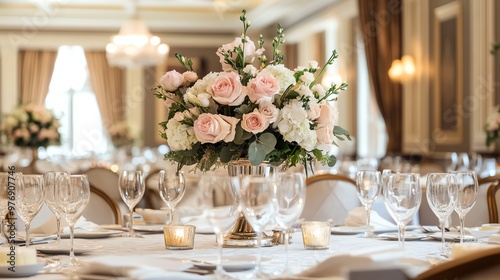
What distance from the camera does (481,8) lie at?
28.2ft

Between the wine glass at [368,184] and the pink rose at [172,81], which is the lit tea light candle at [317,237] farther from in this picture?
the pink rose at [172,81]

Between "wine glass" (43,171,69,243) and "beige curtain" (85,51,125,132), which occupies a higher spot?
"beige curtain" (85,51,125,132)

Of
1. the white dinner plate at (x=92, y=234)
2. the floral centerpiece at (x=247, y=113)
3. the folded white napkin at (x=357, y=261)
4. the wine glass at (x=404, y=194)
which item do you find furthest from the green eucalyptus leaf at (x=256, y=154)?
the folded white napkin at (x=357, y=261)

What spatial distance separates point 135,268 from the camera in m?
1.84

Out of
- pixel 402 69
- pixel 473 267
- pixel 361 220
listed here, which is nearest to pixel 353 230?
pixel 361 220

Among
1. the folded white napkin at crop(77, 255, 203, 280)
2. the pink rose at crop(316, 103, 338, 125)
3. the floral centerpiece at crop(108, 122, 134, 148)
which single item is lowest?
the folded white napkin at crop(77, 255, 203, 280)

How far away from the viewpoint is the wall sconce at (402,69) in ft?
34.0

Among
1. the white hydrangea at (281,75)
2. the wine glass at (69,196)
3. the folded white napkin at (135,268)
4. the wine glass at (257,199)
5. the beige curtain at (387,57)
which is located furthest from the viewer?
the beige curtain at (387,57)

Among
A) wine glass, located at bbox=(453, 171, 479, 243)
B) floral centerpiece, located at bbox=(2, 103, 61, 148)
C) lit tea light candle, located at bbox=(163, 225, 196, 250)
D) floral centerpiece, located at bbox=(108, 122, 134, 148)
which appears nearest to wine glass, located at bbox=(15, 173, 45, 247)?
lit tea light candle, located at bbox=(163, 225, 196, 250)

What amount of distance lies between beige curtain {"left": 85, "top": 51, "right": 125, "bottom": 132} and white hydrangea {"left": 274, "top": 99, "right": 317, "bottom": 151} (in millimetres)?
14294

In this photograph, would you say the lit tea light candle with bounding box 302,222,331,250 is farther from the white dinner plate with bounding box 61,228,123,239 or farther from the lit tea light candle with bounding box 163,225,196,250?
the white dinner plate with bounding box 61,228,123,239

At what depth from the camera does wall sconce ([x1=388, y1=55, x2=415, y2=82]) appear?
10372 millimetres

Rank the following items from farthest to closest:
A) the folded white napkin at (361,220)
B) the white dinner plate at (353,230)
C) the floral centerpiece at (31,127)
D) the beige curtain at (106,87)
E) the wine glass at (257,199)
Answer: the beige curtain at (106,87) < the floral centerpiece at (31,127) < the folded white napkin at (361,220) < the white dinner plate at (353,230) < the wine glass at (257,199)

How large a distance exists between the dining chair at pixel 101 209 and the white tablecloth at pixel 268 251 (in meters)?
0.81
